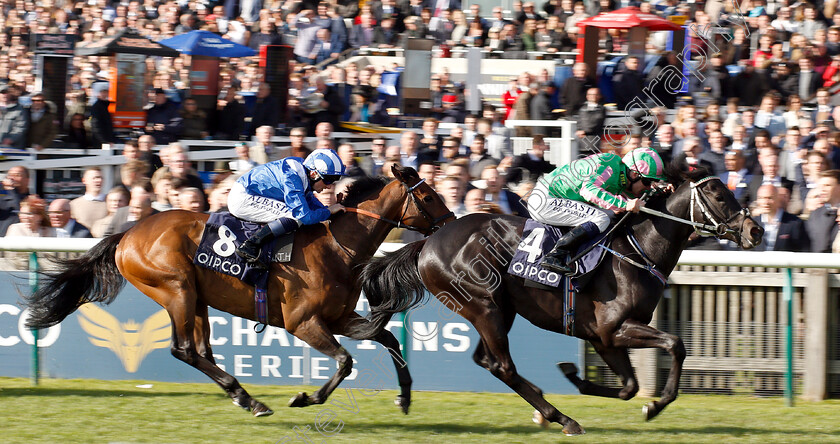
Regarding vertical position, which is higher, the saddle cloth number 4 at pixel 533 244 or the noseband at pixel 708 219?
the noseband at pixel 708 219

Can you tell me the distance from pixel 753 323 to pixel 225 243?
320 centimetres

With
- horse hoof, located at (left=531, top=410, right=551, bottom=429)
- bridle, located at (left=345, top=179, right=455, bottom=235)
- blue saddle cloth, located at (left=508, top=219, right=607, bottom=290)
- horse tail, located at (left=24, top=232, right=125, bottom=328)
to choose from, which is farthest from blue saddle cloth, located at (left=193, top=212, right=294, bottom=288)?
horse hoof, located at (left=531, top=410, right=551, bottom=429)

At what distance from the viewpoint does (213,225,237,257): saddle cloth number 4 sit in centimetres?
598

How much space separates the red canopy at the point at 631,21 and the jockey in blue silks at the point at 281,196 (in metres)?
6.04

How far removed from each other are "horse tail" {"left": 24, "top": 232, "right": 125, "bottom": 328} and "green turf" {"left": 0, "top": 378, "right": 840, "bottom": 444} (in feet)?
1.78

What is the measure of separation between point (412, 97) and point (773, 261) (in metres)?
5.57

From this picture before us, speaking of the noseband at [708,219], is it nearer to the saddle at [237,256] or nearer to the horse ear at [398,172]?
the horse ear at [398,172]

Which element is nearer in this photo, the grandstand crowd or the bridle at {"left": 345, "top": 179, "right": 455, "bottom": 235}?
the bridle at {"left": 345, "top": 179, "right": 455, "bottom": 235}

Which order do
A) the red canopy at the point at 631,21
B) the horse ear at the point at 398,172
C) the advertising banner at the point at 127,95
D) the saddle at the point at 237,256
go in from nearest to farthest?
the saddle at the point at 237,256, the horse ear at the point at 398,172, the advertising banner at the point at 127,95, the red canopy at the point at 631,21

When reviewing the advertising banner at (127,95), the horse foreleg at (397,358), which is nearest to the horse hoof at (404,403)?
the horse foreleg at (397,358)

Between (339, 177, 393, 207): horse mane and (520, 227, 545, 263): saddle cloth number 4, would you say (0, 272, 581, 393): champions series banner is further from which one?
(520, 227, 545, 263): saddle cloth number 4

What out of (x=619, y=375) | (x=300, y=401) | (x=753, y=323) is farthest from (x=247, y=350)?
(x=753, y=323)

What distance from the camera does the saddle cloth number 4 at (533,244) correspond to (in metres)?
5.74

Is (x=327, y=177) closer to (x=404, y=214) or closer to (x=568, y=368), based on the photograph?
(x=404, y=214)
